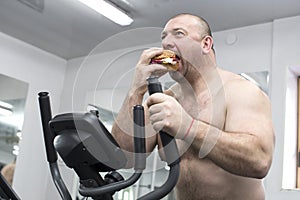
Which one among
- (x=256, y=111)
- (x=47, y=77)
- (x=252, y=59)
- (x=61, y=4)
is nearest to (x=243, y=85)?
(x=256, y=111)

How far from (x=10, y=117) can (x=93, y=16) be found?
1.51 meters

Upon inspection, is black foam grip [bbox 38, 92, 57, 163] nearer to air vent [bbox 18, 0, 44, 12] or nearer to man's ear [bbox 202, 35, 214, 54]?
man's ear [bbox 202, 35, 214, 54]

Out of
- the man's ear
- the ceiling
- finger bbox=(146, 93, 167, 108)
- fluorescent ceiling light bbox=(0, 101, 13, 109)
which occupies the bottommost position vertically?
finger bbox=(146, 93, 167, 108)

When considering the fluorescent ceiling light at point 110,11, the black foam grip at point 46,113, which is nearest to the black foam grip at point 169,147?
the black foam grip at point 46,113

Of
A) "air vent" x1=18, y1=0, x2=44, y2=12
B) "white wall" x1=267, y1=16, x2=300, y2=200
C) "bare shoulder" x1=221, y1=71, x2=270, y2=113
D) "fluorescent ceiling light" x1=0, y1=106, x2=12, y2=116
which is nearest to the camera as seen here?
"bare shoulder" x1=221, y1=71, x2=270, y2=113

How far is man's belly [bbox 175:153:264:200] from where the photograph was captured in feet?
4.82

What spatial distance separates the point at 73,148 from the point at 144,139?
5.8 inches

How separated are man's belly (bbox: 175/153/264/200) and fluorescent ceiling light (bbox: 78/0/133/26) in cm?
263

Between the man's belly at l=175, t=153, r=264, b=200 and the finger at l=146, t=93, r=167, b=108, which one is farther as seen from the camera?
the man's belly at l=175, t=153, r=264, b=200

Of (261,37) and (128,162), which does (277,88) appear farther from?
(128,162)

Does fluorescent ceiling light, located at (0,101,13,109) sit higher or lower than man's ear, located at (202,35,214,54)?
higher

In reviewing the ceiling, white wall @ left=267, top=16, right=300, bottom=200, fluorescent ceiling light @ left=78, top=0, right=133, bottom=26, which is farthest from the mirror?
white wall @ left=267, top=16, right=300, bottom=200

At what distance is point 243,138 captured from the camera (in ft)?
3.73

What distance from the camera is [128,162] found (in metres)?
0.96
